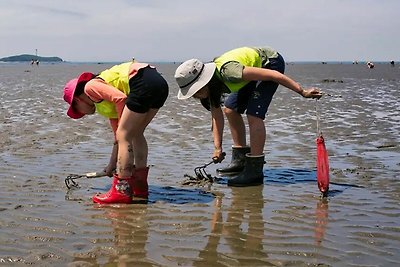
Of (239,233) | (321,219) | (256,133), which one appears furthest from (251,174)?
(239,233)

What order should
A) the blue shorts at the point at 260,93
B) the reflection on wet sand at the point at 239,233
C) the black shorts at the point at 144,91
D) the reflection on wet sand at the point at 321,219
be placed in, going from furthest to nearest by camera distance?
the blue shorts at the point at 260,93 < the black shorts at the point at 144,91 < the reflection on wet sand at the point at 321,219 < the reflection on wet sand at the point at 239,233

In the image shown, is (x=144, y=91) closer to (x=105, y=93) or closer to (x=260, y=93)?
(x=105, y=93)

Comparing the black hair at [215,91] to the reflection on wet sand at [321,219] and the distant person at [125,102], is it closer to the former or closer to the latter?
the distant person at [125,102]

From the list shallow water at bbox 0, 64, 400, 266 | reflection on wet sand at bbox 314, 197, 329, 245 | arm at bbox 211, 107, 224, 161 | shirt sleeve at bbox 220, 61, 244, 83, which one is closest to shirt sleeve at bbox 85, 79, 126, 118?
shallow water at bbox 0, 64, 400, 266

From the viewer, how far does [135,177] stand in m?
5.33

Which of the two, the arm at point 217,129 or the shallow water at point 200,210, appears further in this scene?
the arm at point 217,129

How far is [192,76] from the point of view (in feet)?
18.2

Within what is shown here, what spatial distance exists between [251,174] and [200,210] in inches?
44.2

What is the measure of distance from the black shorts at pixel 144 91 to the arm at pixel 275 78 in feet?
3.11

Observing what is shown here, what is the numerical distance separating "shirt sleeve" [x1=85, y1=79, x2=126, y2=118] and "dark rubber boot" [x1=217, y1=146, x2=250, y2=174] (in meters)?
1.80

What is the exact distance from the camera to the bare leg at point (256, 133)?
588 centimetres

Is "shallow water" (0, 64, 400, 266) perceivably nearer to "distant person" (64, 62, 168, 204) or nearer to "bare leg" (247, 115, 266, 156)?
"distant person" (64, 62, 168, 204)

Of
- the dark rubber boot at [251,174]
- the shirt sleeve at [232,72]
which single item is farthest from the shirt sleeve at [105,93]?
the dark rubber boot at [251,174]

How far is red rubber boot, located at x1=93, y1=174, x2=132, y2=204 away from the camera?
198 inches
